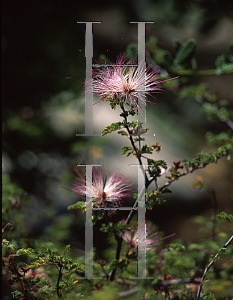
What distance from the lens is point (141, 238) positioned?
2.22 ft

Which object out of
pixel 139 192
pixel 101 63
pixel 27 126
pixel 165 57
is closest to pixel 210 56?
pixel 165 57

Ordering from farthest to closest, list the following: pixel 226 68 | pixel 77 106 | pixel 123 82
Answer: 1. pixel 77 106
2. pixel 226 68
3. pixel 123 82

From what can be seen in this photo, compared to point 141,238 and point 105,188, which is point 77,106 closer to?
point 105,188

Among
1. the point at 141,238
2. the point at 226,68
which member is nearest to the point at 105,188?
the point at 141,238

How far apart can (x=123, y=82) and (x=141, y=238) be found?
15.3 inches

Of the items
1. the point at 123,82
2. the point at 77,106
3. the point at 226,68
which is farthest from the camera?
the point at 77,106

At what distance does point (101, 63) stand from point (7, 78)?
1.13ft

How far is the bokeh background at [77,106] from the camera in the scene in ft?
2.57

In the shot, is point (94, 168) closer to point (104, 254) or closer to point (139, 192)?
point (139, 192)

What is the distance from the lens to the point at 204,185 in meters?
0.87

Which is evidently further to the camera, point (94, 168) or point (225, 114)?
point (225, 114)

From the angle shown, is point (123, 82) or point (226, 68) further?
point (226, 68)

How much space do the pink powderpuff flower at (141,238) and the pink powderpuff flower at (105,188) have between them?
8 centimetres

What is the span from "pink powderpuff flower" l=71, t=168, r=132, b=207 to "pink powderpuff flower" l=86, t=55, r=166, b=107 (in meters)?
0.19
